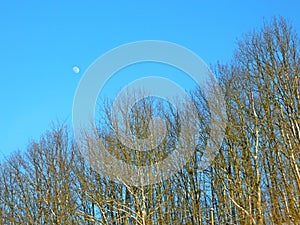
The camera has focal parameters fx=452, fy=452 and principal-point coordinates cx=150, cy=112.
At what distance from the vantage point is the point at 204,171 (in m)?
20.3

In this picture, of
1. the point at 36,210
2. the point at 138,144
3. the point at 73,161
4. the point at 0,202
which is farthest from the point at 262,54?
the point at 0,202

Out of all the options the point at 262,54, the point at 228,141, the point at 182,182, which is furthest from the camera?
the point at 182,182

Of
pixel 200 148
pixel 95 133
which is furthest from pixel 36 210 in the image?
pixel 200 148

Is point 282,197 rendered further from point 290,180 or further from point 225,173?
point 225,173

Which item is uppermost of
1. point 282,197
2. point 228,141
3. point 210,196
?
point 228,141

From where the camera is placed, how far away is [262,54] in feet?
56.1

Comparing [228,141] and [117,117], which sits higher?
[117,117]

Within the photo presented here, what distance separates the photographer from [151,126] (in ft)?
64.2

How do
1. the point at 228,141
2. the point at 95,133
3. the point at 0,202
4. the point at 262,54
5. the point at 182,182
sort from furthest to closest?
the point at 0,202
the point at 182,182
the point at 95,133
the point at 228,141
the point at 262,54

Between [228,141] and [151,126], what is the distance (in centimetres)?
337

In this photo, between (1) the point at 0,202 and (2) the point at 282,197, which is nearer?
(2) the point at 282,197

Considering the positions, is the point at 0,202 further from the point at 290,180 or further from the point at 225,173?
the point at 290,180

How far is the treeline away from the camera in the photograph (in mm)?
16469

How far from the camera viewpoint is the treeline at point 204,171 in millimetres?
16469
